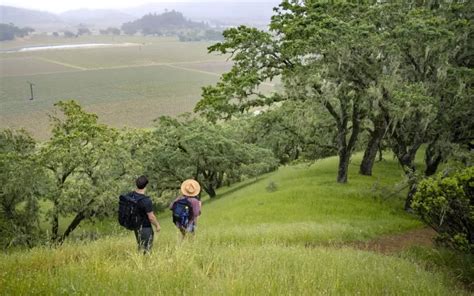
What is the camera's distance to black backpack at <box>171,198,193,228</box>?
10.8 meters

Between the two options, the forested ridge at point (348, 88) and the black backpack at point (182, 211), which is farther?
the forested ridge at point (348, 88)

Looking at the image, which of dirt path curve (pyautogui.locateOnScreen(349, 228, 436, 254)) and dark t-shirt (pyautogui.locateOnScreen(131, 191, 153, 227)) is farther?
dirt path curve (pyautogui.locateOnScreen(349, 228, 436, 254))

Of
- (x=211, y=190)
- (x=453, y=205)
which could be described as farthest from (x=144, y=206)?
(x=211, y=190)

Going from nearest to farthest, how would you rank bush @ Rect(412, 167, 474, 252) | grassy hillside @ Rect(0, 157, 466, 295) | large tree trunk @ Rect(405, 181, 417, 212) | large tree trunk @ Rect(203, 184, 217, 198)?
grassy hillside @ Rect(0, 157, 466, 295) → bush @ Rect(412, 167, 474, 252) → large tree trunk @ Rect(405, 181, 417, 212) → large tree trunk @ Rect(203, 184, 217, 198)

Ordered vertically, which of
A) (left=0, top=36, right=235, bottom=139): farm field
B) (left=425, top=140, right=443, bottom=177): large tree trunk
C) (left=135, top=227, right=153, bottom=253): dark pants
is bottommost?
(left=0, top=36, right=235, bottom=139): farm field

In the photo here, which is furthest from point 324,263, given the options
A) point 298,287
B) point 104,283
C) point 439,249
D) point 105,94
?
point 105,94

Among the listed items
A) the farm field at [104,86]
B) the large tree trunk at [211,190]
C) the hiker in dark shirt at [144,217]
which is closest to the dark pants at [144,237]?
the hiker in dark shirt at [144,217]

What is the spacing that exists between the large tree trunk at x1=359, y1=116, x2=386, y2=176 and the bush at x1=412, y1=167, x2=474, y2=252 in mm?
9783

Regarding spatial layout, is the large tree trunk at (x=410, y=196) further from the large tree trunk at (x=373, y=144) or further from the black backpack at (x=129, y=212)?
the black backpack at (x=129, y=212)

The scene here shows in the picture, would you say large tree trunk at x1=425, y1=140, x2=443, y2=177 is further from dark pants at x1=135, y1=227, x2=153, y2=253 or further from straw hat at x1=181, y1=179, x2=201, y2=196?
dark pants at x1=135, y1=227, x2=153, y2=253

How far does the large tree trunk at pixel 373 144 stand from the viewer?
23.1 meters

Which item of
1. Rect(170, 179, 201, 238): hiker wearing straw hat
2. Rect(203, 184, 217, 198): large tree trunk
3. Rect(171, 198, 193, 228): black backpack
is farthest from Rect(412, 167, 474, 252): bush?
Rect(203, 184, 217, 198): large tree trunk

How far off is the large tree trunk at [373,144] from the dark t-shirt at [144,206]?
1546cm

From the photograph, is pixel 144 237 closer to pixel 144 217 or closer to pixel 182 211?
pixel 144 217
